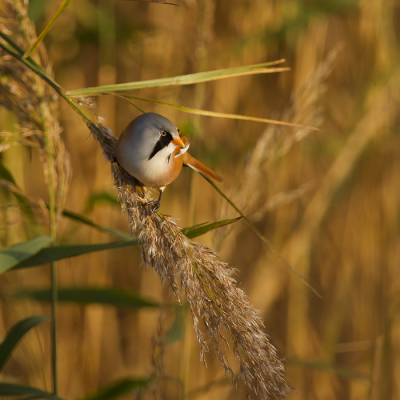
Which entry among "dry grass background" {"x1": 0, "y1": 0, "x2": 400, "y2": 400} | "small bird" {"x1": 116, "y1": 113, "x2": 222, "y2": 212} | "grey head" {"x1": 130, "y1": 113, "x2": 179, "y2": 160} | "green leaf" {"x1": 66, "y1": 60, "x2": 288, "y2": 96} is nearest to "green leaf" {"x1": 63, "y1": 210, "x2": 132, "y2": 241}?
"small bird" {"x1": 116, "y1": 113, "x2": 222, "y2": 212}

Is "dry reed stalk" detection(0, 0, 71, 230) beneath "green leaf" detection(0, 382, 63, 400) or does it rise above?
above

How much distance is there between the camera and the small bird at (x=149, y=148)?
46.8 inches

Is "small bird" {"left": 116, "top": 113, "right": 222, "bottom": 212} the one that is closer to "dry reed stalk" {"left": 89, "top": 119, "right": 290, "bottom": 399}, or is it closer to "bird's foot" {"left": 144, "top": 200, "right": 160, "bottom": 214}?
"bird's foot" {"left": 144, "top": 200, "right": 160, "bottom": 214}

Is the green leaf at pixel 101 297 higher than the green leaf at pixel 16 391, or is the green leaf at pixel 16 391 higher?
the green leaf at pixel 101 297

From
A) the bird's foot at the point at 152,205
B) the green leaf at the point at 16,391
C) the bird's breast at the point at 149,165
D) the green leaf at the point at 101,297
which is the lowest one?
the green leaf at the point at 16,391

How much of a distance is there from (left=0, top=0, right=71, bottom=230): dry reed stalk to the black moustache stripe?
0.29 meters

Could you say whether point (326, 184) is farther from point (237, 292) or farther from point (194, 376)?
A: point (237, 292)

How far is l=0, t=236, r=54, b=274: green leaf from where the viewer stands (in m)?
1.00

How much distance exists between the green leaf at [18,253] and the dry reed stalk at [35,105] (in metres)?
0.20

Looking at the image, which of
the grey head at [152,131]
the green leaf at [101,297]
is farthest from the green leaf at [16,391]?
the grey head at [152,131]

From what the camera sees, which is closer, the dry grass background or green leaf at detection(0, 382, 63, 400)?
green leaf at detection(0, 382, 63, 400)

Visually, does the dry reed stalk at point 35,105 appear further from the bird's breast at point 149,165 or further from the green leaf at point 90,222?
the bird's breast at point 149,165

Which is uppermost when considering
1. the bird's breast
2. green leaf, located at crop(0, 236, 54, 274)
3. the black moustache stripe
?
the black moustache stripe

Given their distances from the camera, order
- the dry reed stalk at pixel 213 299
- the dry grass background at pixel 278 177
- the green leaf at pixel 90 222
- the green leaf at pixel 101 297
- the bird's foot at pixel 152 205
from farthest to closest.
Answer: the dry grass background at pixel 278 177 < the green leaf at pixel 101 297 < the green leaf at pixel 90 222 < the bird's foot at pixel 152 205 < the dry reed stalk at pixel 213 299
